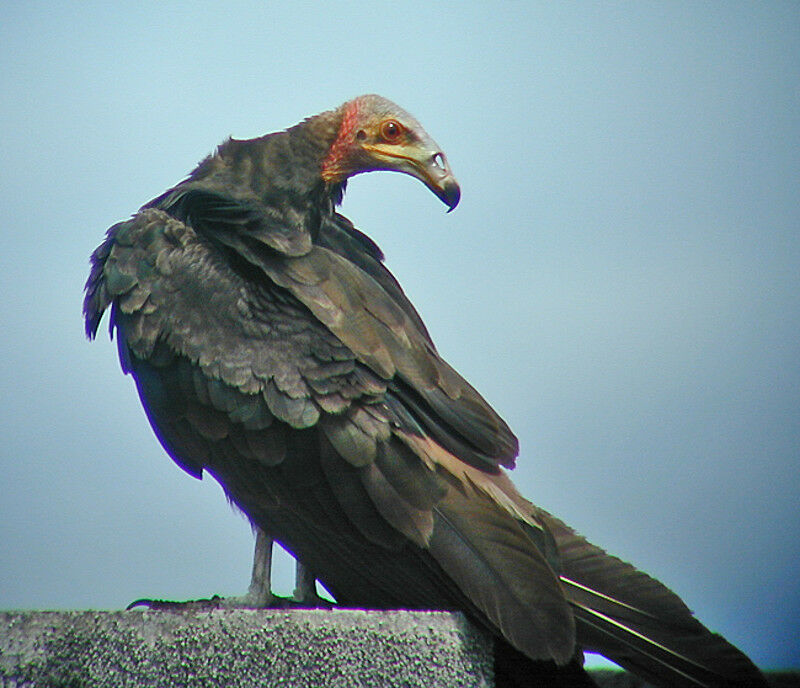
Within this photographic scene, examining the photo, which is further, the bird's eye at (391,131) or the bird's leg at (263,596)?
the bird's eye at (391,131)

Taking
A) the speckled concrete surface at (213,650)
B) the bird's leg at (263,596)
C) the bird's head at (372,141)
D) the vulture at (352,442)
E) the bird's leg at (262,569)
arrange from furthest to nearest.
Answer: the bird's head at (372,141) < the bird's leg at (262,569) < the bird's leg at (263,596) < the vulture at (352,442) < the speckled concrete surface at (213,650)

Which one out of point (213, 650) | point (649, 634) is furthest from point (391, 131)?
point (213, 650)

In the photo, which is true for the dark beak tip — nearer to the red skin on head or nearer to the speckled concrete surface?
the red skin on head

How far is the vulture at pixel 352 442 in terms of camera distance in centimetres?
294

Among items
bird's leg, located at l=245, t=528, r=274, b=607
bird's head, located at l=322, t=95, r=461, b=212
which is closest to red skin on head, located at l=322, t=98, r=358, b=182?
bird's head, located at l=322, t=95, r=461, b=212

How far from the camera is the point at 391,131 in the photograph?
4031mm

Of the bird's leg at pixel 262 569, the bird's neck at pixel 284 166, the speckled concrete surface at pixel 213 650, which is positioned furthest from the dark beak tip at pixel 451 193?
the speckled concrete surface at pixel 213 650

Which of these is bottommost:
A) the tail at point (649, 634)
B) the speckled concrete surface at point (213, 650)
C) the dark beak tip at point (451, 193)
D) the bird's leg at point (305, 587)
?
the speckled concrete surface at point (213, 650)

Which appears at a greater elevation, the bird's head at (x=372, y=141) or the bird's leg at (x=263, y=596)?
the bird's head at (x=372, y=141)

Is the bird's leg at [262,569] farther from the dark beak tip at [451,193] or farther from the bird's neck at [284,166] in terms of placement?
the dark beak tip at [451,193]

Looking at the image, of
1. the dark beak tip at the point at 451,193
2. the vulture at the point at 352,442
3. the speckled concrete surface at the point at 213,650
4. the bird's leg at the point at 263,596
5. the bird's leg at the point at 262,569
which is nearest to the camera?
the speckled concrete surface at the point at 213,650

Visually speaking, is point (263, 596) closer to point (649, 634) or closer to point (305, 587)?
point (305, 587)

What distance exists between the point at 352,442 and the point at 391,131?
1528mm

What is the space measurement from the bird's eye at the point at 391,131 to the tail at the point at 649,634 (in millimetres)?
1863
